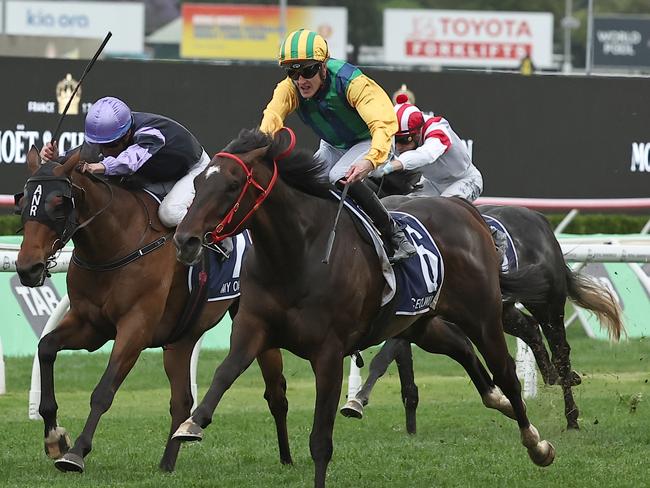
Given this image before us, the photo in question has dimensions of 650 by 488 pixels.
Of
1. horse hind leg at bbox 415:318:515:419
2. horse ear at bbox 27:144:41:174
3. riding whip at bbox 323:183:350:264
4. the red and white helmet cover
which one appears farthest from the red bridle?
the red and white helmet cover

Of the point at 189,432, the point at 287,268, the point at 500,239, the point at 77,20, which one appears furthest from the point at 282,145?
the point at 77,20

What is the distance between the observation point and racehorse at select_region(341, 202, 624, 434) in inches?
307

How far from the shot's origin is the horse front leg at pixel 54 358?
621 centimetres

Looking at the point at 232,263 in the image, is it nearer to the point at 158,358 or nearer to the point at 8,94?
the point at 158,358

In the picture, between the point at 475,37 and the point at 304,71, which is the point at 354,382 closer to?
the point at 304,71

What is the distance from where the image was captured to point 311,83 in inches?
239

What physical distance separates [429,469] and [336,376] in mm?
984

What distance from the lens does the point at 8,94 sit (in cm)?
1388

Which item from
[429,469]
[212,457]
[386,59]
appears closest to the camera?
[429,469]

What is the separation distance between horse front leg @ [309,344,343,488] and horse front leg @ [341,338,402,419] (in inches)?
76.4

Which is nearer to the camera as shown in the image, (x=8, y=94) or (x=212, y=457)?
(x=212, y=457)

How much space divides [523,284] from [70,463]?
2.44 metres

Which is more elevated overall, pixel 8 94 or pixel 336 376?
pixel 8 94

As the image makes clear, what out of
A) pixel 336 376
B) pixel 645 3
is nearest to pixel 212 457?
pixel 336 376
